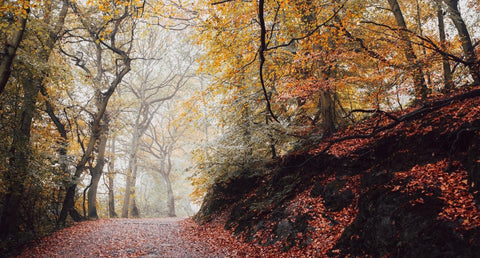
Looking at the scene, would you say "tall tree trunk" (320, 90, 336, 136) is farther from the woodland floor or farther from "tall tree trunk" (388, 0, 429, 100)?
the woodland floor

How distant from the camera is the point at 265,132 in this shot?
9.81 metres

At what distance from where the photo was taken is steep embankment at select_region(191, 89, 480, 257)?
409 cm

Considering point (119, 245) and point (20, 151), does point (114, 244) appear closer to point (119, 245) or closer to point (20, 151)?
point (119, 245)

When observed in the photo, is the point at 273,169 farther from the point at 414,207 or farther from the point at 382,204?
the point at 414,207

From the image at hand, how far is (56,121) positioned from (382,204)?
1304cm

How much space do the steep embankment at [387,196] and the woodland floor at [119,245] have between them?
1.51 meters

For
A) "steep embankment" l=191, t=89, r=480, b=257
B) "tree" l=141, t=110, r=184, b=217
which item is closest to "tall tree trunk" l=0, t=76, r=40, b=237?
"steep embankment" l=191, t=89, r=480, b=257

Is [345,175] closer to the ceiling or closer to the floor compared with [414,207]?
closer to the ceiling

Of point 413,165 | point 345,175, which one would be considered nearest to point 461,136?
point 413,165

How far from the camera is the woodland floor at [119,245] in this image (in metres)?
7.49

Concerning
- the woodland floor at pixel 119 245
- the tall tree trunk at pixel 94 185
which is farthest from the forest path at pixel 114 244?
the tall tree trunk at pixel 94 185

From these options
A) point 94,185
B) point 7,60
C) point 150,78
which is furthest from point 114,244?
point 150,78

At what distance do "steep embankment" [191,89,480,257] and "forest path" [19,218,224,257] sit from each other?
185cm

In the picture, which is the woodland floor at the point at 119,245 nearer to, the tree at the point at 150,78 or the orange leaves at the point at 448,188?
the orange leaves at the point at 448,188
